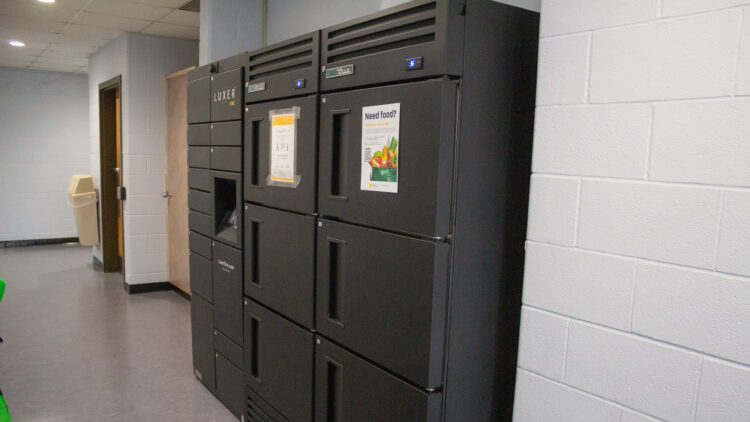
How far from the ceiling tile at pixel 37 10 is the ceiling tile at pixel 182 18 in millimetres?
728

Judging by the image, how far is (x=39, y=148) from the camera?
7262 mm

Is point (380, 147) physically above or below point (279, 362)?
above

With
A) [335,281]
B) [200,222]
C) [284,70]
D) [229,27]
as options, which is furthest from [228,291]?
[229,27]

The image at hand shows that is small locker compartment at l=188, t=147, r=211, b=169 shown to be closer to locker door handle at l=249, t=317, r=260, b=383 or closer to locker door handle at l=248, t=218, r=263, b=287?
locker door handle at l=248, t=218, r=263, b=287

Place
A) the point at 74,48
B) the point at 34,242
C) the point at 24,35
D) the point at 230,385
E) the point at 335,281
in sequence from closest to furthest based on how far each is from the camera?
the point at 335,281
the point at 230,385
the point at 24,35
the point at 74,48
the point at 34,242

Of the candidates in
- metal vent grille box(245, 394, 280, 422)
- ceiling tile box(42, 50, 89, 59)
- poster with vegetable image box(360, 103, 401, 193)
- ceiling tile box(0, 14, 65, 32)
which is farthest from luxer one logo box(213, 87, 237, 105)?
ceiling tile box(42, 50, 89, 59)

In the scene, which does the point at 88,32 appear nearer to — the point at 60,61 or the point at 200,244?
the point at 60,61

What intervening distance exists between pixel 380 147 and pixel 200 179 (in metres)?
1.60

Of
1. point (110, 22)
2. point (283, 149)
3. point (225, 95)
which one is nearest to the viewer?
point (283, 149)

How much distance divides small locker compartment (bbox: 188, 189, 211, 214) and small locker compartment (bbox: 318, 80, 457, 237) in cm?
115

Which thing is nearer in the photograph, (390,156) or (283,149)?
(390,156)

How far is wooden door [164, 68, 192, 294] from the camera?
15.8ft

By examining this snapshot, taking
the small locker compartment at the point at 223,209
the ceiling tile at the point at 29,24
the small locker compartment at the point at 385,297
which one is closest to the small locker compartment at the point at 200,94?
the small locker compartment at the point at 223,209

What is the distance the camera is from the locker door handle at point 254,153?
2.28m
